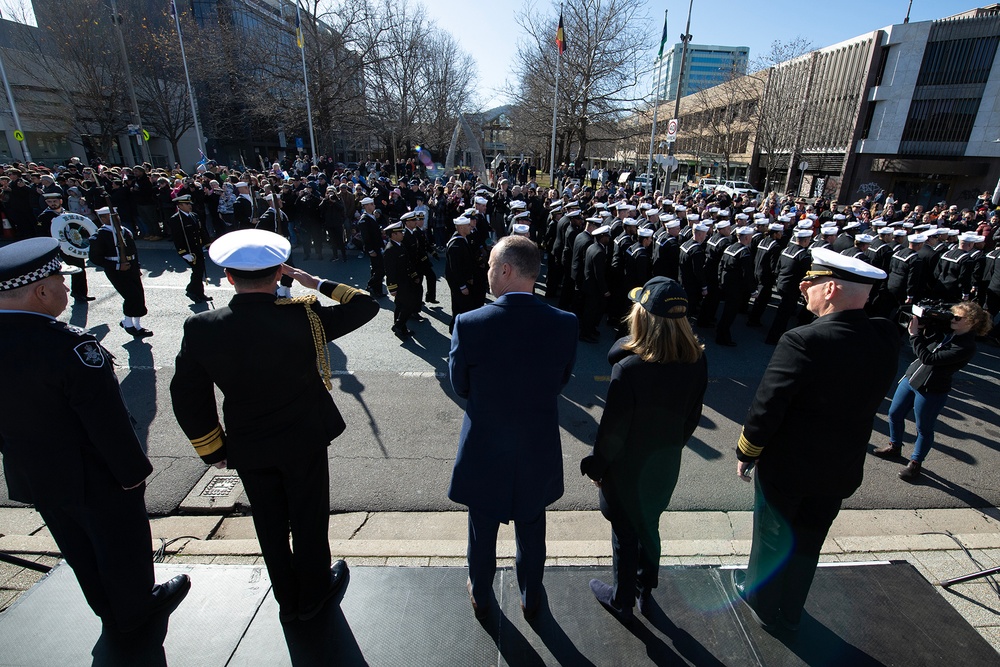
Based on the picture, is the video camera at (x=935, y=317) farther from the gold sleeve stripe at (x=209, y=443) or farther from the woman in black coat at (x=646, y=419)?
the gold sleeve stripe at (x=209, y=443)

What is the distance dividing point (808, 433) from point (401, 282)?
6154mm

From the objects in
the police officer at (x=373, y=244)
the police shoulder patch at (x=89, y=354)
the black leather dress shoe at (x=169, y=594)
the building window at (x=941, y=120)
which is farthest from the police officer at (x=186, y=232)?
the building window at (x=941, y=120)

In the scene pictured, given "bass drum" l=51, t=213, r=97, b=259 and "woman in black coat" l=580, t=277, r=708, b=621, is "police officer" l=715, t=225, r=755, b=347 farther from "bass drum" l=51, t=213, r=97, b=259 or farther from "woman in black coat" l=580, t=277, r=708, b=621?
"bass drum" l=51, t=213, r=97, b=259

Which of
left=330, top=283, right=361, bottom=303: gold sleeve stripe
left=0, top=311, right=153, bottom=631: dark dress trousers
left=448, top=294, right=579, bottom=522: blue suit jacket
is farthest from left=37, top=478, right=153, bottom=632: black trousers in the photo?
left=448, top=294, right=579, bottom=522: blue suit jacket

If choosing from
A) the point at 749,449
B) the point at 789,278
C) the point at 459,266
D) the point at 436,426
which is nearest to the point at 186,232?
the point at 459,266

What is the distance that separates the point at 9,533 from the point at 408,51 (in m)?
36.6

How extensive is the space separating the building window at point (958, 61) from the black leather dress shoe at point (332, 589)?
43.0m

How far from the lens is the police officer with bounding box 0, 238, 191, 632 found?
208 cm

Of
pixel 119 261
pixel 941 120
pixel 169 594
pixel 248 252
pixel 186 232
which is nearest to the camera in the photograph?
pixel 248 252

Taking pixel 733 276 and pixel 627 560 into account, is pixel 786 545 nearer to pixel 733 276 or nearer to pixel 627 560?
pixel 627 560

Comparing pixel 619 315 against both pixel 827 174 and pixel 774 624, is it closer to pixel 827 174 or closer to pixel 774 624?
pixel 774 624

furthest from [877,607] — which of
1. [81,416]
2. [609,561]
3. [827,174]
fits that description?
[827,174]

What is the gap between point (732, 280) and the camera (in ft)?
25.5

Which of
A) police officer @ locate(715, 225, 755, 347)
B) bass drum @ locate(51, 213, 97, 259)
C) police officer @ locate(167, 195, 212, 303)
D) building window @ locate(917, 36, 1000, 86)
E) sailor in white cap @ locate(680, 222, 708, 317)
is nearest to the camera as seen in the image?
bass drum @ locate(51, 213, 97, 259)
